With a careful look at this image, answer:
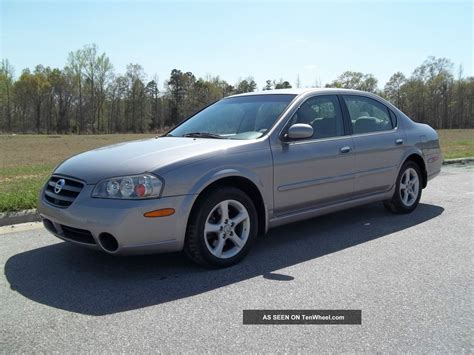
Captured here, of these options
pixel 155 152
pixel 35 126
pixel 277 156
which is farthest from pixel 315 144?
pixel 35 126

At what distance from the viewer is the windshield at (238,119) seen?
4.59m

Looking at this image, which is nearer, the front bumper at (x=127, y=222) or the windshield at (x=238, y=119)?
the front bumper at (x=127, y=222)

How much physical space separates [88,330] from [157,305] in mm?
545

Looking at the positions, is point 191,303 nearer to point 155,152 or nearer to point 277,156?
point 155,152

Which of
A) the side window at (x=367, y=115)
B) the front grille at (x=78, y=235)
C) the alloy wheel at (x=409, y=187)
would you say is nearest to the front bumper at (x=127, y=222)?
the front grille at (x=78, y=235)

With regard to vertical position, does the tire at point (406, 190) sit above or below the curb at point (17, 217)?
above

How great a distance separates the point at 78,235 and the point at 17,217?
7.81ft

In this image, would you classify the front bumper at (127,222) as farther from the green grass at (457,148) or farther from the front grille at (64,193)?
the green grass at (457,148)

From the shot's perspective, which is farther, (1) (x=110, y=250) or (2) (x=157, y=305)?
(1) (x=110, y=250)

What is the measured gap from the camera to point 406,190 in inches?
239

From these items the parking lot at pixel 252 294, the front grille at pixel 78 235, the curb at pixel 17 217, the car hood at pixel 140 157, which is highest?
the car hood at pixel 140 157

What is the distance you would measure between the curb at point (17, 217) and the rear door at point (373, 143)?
407 centimetres

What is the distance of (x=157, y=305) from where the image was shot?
327 centimetres

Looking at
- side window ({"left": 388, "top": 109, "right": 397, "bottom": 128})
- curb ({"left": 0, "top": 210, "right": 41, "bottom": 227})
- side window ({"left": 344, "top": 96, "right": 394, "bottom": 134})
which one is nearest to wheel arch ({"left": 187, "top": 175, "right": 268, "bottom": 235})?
side window ({"left": 344, "top": 96, "right": 394, "bottom": 134})
